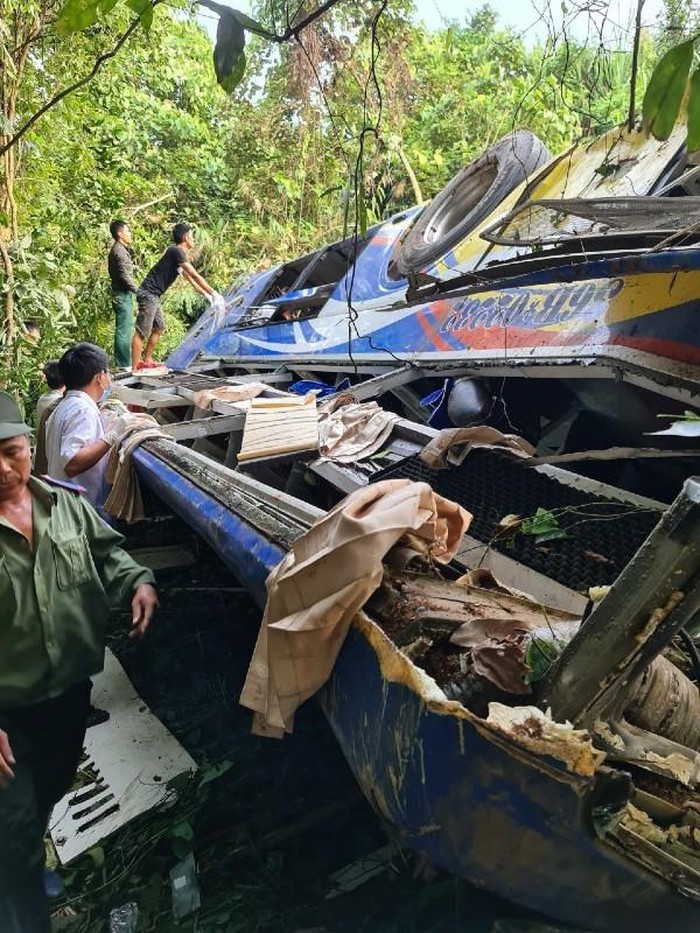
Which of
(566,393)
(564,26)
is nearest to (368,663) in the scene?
(564,26)

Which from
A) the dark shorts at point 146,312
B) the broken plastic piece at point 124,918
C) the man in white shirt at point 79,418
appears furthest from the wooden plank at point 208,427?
the dark shorts at point 146,312

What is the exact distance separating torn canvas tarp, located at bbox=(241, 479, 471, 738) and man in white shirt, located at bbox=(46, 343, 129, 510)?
2.17 meters

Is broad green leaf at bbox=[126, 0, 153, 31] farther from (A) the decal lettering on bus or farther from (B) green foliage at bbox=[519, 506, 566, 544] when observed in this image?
(A) the decal lettering on bus

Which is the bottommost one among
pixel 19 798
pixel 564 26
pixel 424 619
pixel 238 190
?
pixel 19 798

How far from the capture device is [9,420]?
203 cm

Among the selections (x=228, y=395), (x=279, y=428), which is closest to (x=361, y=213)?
(x=279, y=428)

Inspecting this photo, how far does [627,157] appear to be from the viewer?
3887mm

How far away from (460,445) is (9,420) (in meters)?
1.52

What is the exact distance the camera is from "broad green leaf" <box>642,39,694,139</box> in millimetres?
1076

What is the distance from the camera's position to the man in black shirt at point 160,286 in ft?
27.1

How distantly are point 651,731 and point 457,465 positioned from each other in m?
1.39

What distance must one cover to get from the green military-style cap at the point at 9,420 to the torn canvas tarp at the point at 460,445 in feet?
4.49

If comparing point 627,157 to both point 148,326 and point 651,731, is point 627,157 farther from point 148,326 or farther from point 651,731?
point 148,326

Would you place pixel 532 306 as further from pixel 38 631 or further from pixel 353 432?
pixel 38 631
